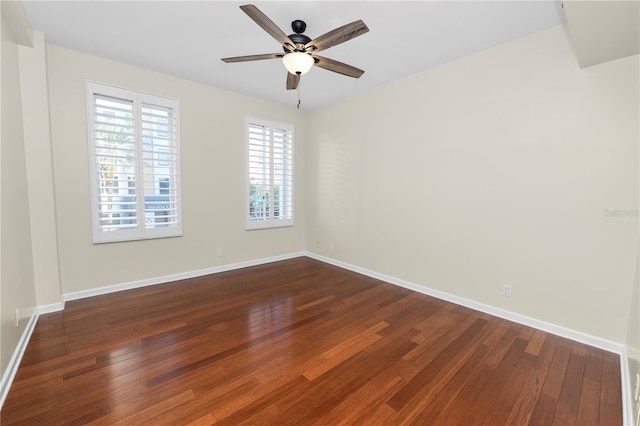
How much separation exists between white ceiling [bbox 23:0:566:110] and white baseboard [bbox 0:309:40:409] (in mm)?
2728

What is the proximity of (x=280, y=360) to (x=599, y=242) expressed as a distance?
286cm

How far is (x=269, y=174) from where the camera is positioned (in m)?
4.75

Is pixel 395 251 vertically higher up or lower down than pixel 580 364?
higher up

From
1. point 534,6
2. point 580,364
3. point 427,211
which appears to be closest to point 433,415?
point 580,364

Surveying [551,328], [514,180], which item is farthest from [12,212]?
[551,328]

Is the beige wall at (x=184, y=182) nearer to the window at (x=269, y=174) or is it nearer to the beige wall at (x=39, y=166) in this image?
the window at (x=269, y=174)

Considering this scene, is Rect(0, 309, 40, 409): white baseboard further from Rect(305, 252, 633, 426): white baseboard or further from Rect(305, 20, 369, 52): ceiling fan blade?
Rect(305, 252, 633, 426): white baseboard

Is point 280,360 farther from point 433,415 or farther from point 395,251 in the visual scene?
point 395,251

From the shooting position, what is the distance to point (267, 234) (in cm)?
484

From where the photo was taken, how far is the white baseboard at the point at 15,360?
1701 millimetres

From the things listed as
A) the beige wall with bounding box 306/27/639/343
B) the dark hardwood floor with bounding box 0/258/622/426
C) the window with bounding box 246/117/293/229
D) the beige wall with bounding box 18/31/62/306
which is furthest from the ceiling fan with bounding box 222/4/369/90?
the dark hardwood floor with bounding box 0/258/622/426

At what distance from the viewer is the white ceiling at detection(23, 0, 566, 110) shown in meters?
2.21

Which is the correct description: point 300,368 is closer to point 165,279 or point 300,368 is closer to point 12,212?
point 12,212

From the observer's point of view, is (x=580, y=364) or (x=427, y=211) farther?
(x=427, y=211)
